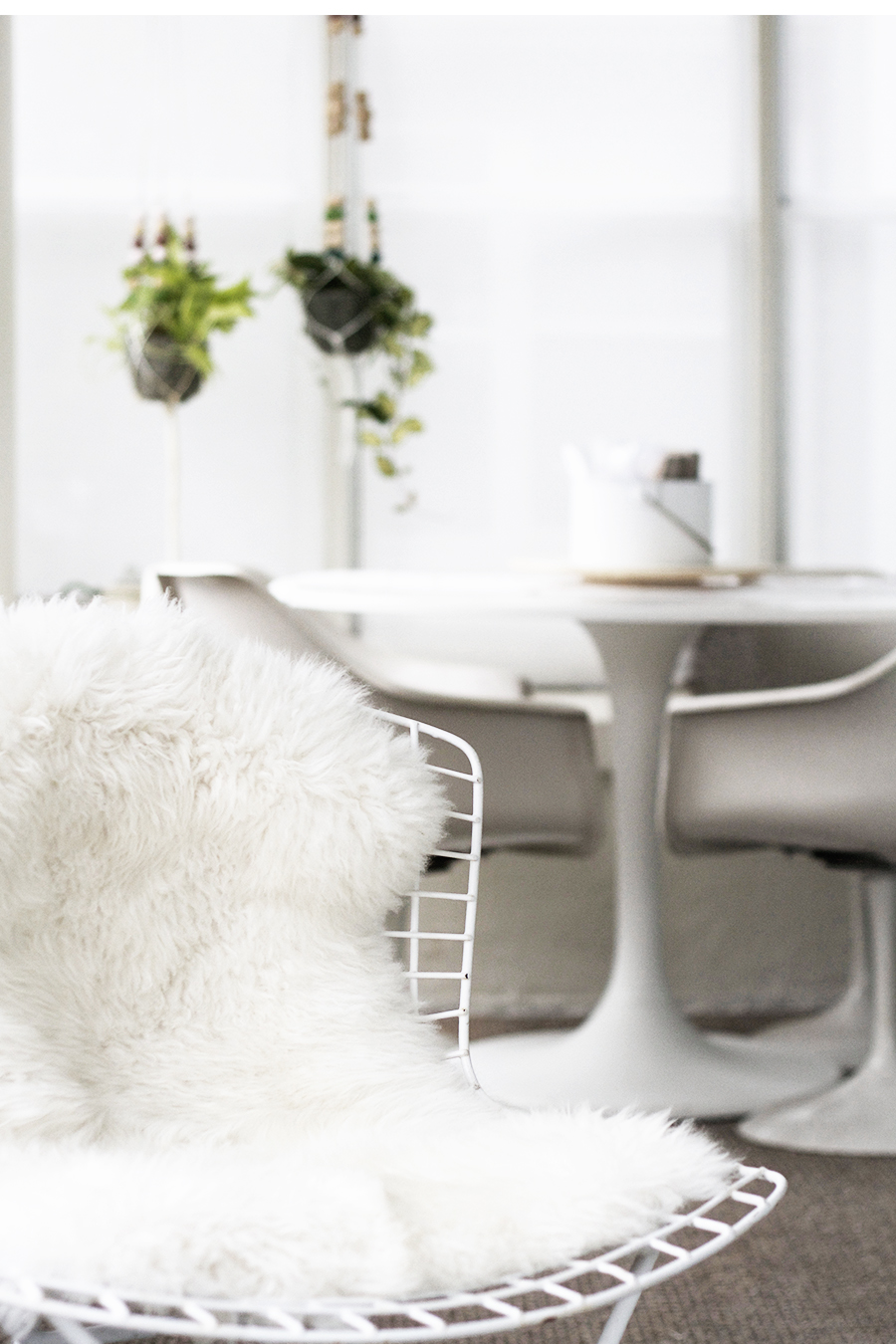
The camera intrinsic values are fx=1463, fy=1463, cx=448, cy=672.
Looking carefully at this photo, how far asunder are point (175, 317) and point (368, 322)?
46cm

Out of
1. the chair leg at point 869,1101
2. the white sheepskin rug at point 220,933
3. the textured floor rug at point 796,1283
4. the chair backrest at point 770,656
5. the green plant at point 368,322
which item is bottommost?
the textured floor rug at point 796,1283

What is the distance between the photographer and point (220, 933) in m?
1.25

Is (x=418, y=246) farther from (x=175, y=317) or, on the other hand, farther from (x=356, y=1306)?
(x=356, y=1306)

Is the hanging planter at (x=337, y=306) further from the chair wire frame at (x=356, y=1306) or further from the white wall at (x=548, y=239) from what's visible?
the chair wire frame at (x=356, y=1306)

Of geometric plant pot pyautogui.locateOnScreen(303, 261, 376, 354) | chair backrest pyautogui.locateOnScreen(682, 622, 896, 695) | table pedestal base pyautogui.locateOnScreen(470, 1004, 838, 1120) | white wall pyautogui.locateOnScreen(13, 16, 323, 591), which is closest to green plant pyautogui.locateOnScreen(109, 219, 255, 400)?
geometric plant pot pyautogui.locateOnScreen(303, 261, 376, 354)

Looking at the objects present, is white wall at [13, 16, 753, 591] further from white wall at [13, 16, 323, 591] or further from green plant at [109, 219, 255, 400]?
green plant at [109, 219, 255, 400]

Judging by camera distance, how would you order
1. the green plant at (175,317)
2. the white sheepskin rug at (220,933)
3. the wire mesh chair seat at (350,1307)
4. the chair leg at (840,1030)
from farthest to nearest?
1. the green plant at (175,317)
2. the chair leg at (840,1030)
3. the white sheepskin rug at (220,933)
4. the wire mesh chair seat at (350,1307)

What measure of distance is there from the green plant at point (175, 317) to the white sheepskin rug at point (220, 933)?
6.26 ft

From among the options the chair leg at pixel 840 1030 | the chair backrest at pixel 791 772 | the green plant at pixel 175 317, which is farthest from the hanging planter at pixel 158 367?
the chair leg at pixel 840 1030

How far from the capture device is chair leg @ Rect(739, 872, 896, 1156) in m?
2.20

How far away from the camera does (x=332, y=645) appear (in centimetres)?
240

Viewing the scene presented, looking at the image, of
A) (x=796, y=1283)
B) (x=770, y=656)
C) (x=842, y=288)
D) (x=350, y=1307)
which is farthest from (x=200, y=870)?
(x=842, y=288)

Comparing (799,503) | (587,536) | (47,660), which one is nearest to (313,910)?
(47,660)

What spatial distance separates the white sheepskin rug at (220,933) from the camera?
1053mm
